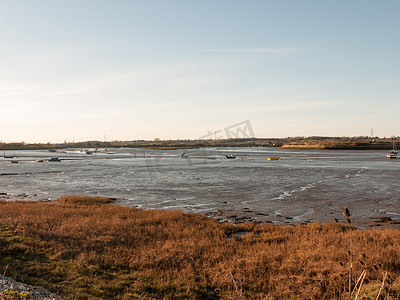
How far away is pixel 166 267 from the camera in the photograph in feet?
35.3

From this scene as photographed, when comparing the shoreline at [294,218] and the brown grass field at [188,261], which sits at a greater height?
the brown grass field at [188,261]

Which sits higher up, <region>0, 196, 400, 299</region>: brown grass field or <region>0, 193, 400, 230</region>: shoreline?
<region>0, 196, 400, 299</region>: brown grass field

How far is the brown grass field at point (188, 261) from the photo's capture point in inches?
353

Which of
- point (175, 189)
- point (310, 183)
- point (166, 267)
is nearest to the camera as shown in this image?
point (166, 267)

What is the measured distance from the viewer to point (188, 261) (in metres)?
11.4

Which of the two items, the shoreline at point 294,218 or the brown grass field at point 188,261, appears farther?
the shoreline at point 294,218

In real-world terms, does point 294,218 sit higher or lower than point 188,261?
lower

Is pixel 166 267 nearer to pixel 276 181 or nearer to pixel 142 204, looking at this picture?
pixel 142 204

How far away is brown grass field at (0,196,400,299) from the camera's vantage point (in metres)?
8.97

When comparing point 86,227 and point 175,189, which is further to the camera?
point 175,189

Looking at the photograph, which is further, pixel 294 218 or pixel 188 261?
pixel 294 218

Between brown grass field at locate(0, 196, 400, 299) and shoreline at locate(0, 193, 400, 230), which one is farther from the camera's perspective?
shoreline at locate(0, 193, 400, 230)

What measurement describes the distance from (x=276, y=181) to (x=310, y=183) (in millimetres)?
4452

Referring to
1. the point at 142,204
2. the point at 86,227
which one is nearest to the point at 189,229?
the point at 86,227
